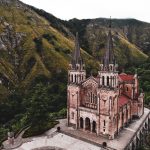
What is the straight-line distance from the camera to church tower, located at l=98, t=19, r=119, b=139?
61.9 metres

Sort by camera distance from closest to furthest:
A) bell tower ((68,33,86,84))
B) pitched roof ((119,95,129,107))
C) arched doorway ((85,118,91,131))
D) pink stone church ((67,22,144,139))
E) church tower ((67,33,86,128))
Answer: pink stone church ((67,22,144,139)) → bell tower ((68,33,86,84)) → church tower ((67,33,86,128)) → pitched roof ((119,95,129,107)) → arched doorway ((85,118,91,131))

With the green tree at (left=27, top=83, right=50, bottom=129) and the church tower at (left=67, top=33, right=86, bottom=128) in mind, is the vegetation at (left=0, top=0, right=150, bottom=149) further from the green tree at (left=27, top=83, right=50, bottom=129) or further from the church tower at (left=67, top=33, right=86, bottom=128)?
the church tower at (left=67, top=33, right=86, bottom=128)

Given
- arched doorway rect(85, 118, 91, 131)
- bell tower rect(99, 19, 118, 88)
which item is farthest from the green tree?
bell tower rect(99, 19, 118, 88)

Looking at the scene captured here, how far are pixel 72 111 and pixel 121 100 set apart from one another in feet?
43.7

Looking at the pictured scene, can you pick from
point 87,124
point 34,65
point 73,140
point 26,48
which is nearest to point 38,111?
point 73,140

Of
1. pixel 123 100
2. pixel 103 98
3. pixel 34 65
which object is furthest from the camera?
pixel 34 65

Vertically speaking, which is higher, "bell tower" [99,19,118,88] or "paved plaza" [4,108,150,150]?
"bell tower" [99,19,118,88]

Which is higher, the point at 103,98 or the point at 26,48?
the point at 26,48

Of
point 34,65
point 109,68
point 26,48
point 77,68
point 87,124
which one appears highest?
point 26,48

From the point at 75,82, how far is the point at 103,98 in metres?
9.82

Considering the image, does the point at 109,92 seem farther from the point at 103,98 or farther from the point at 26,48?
the point at 26,48

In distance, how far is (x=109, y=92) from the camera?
63062mm

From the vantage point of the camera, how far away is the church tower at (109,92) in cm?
6188

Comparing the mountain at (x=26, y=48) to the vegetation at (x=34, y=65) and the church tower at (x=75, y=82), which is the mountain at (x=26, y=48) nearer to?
the vegetation at (x=34, y=65)
